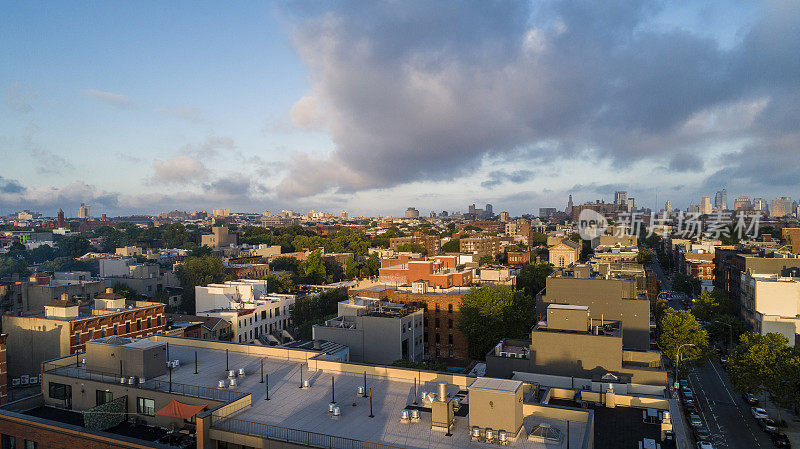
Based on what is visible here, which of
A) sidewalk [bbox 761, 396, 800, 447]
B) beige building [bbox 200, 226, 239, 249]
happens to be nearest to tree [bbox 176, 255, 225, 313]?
beige building [bbox 200, 226, 239, 249]

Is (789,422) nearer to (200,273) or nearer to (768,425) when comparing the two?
(768,425)

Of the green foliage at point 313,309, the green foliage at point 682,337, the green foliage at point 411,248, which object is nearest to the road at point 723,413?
the green foliage at point 682,337

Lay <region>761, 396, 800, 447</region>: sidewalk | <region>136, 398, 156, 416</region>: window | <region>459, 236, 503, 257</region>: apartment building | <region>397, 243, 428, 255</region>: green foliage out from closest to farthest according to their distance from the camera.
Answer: <region>136, 398, 156, 416</region>: window
<region>761, 396, 800, 447</region>: sidewalk
<region>459, 236, 503, 257</region>: apartment building
<region>397, 243, 428, 255</region>: green foliage

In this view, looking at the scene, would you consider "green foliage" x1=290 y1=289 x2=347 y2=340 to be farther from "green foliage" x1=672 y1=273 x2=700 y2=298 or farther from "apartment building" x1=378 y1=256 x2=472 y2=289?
"green foliage" x1=672 y1=273 x2=700 y2=298

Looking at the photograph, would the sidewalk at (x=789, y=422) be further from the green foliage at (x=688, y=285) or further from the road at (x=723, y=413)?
the green foliage at (x=688, y=285)

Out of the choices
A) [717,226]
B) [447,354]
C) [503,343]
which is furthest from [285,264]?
[717,226]

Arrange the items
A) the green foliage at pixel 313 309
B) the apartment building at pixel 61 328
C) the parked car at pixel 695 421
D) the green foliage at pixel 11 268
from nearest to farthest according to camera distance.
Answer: the parked car at pixel 695 421 < the apartment building at pixel 61 328 < the green foliage at pixel 313 309 < the green foliage at pixel 11 268
